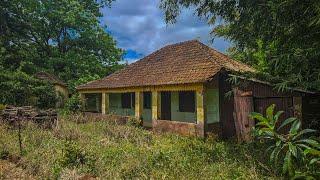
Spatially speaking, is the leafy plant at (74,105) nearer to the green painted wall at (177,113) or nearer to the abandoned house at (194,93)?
the abandoned house at (194,93)

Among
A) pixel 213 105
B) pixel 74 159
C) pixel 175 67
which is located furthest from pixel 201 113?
pixel 74 159

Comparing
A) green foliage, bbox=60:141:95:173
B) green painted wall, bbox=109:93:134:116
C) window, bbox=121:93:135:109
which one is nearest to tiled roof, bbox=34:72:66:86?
green painted wall, bbox=109:93:134:116

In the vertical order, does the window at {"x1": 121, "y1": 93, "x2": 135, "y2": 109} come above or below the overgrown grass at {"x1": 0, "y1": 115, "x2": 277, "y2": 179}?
above

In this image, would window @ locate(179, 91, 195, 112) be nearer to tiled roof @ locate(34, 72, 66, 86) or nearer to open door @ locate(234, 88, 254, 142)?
open door @ locate(234, 88, 254, 142)

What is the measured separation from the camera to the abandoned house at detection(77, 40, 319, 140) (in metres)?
12.9

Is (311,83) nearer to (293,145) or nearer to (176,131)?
(293,145)

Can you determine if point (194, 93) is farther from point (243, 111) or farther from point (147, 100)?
point (243, 111)

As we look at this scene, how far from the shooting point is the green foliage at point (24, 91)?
25.7 m

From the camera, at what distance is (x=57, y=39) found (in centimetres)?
3644

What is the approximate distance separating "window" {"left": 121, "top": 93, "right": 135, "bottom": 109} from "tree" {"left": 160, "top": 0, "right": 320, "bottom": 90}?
1211cm

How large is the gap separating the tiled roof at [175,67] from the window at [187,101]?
62.3 inches

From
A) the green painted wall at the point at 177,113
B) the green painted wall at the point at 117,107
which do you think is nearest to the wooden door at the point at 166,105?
the green painted wall at the point at 177,113

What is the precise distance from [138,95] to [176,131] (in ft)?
12.7

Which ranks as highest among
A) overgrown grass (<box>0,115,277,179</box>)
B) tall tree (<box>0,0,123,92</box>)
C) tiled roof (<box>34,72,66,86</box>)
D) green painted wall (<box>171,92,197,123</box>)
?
tall tree (<box>0,0,123,92</box>)
